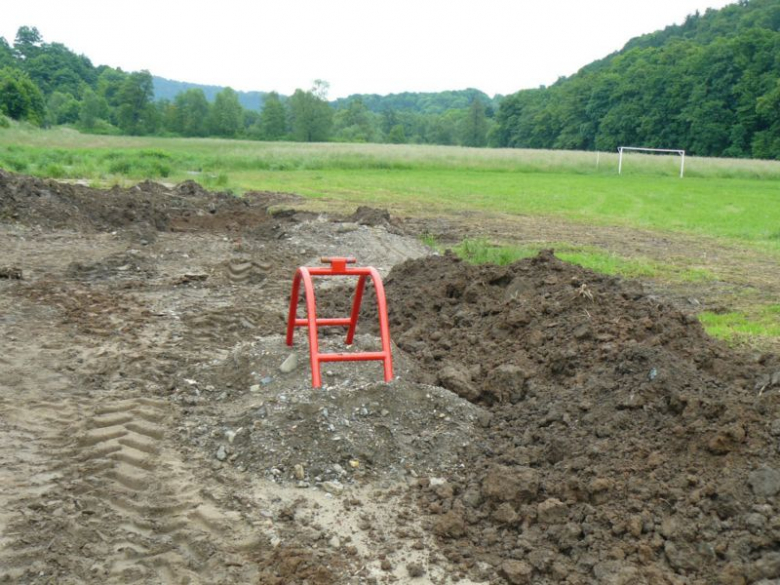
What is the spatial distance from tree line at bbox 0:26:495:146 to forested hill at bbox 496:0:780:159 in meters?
18.9

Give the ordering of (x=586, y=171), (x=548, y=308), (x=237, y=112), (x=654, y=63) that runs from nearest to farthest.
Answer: (x=548, y=308) < (x=586, y=171) < (x=654, y=63) < (x=237, y=112)

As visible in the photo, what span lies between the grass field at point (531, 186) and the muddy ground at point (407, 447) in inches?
103

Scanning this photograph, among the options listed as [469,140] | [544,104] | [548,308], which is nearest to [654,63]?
[544,104]

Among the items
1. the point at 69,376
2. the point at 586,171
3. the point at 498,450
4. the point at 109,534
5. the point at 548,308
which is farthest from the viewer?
the point at 586,171

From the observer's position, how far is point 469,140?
128 meters

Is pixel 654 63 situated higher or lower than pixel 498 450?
higher

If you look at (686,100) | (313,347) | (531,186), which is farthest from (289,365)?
(686,100)

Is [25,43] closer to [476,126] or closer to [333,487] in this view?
[476,126]

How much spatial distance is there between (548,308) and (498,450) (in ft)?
7.93

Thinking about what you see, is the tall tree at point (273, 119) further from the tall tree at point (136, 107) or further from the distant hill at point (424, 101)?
the distant hill at point (424, 101)

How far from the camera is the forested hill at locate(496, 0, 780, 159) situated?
255 ft

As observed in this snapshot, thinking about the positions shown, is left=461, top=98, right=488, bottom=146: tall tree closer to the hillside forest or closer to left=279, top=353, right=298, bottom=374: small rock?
the hillside forest

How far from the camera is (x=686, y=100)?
280 feet

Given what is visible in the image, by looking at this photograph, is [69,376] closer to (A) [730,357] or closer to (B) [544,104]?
(A) [730,357]
